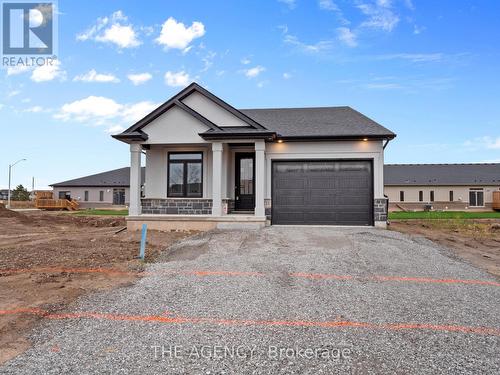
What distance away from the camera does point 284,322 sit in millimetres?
4363

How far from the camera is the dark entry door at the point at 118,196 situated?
130ft

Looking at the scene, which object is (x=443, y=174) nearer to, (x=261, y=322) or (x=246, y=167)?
(x=246, y=167)

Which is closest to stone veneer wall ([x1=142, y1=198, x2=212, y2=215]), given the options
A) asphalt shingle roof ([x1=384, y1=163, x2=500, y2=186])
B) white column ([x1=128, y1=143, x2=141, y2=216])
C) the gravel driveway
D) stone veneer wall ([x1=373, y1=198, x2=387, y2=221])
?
white column ([x1=128, y1=143, x2=141, y2=216])

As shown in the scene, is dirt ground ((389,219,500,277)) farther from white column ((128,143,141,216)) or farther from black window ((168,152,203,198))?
white column ((128,143,141,216))

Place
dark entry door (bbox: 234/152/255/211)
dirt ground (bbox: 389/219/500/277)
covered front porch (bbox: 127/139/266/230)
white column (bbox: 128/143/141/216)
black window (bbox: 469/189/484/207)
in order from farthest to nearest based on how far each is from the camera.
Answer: black window (bbox: 469/189/484/207) < dark entry door (bbox: 234/152/255/211) < white column (bbox: 128/143/141/216) < covered front porch (bbox: 127/139/266/230) < dirt ground (bbox: 389/219/500/277)

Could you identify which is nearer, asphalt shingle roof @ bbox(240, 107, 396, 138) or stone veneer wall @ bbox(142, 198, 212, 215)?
asphalt shingle roof @ bbox(240, 107, 396, 138)

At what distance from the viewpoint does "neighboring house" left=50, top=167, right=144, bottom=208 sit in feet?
130

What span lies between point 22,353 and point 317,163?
1159 centimetres

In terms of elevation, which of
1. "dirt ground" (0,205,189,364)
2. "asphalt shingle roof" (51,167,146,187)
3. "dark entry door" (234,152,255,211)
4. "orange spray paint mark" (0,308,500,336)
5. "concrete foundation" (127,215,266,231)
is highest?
"asphalt shingle roof" (51,167,146,187)

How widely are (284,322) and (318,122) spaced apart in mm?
11705

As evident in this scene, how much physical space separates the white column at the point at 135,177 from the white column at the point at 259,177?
4.82 meters

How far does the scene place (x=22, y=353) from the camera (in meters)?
3.53

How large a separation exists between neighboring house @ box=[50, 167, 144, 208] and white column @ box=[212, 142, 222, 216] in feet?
97.1

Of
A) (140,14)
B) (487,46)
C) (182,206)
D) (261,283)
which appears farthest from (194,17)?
(487,46)
